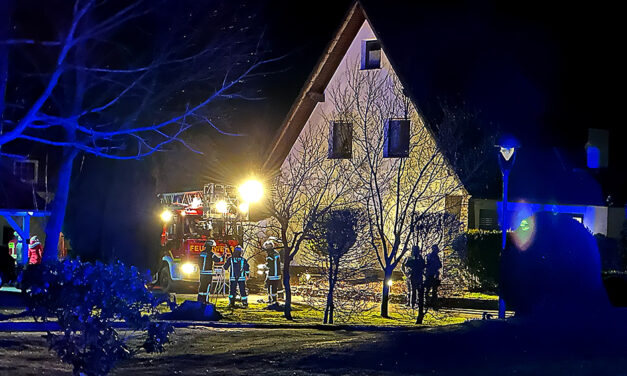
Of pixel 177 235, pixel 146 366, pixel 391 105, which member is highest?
pixel 391 105

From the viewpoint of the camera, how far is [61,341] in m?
8.97

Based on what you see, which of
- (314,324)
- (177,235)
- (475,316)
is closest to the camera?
(314,324)

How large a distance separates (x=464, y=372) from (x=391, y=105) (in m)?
12.7

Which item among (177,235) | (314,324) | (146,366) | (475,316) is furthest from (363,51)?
(146,366)

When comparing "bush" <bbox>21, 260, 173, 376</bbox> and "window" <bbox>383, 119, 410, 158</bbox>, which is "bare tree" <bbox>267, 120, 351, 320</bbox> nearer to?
"window" <bbox>383, 119, 410, 158</bbox>

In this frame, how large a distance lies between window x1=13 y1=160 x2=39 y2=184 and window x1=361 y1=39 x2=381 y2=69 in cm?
1468

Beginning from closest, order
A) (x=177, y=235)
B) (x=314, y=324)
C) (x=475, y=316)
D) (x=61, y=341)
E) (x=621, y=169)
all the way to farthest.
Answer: (x=61, y=341)
(x=314, y=324)
(x=475, y=316)
(x=177, y=235)
(x=621, y=169)

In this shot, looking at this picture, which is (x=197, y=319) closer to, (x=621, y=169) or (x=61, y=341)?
(x=61, y=341)

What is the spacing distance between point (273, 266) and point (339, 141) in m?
5.78

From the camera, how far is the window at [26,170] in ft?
105

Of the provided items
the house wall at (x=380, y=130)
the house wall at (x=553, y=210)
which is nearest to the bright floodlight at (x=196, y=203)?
the house wall at (x=380, y=130)


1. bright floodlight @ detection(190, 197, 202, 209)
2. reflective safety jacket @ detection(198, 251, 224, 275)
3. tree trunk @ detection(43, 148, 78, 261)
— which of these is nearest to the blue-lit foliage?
bright floodlight @ detection(190, 197, 202, 209)

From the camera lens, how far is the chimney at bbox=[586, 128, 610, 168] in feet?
94.4

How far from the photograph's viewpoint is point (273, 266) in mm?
20781
